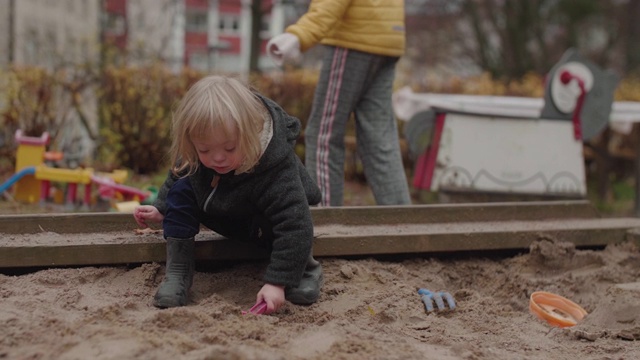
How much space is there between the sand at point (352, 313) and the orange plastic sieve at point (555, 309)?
6 centimetres

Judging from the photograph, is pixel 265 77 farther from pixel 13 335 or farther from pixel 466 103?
pixel 13 335

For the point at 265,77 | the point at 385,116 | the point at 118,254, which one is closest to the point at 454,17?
the point at 265,77

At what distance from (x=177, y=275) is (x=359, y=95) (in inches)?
65.3

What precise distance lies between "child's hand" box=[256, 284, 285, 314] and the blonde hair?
0.42 m

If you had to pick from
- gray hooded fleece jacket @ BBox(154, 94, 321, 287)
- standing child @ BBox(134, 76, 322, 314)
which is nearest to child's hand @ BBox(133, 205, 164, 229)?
standing child @ BBox(134, 76, 322, 314)

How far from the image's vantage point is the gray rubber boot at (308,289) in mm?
2993

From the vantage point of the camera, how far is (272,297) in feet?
9.31

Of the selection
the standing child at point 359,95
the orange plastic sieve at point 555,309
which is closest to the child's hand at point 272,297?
the orange plastic sieve at point 555,309

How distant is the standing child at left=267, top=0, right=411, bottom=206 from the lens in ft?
13.9

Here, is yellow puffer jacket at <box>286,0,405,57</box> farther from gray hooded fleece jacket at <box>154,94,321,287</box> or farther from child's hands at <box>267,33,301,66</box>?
gray hooded fleece jacket at <box>154,94,321,287</box>

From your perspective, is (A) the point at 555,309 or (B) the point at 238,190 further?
(A) the point at 555,309

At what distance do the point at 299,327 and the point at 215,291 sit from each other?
614mm

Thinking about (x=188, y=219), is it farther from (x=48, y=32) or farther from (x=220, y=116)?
(x=48, y=32)

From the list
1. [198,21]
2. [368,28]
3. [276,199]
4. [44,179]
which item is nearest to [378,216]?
[368,28]
